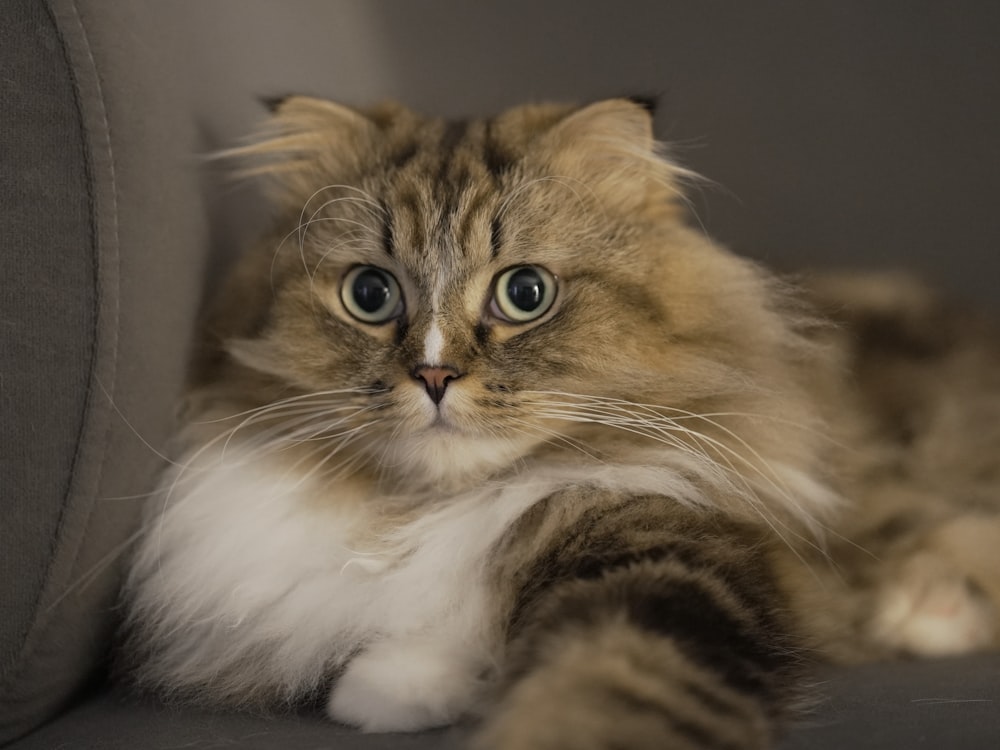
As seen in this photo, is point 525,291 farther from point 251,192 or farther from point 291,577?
point 251,192

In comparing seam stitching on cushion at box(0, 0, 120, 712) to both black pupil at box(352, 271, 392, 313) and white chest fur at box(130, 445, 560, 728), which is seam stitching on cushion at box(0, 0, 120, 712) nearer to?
white chest fur at box(130, 445, 560, 728)

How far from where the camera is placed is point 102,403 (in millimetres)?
1312

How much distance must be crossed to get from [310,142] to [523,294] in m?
0.53

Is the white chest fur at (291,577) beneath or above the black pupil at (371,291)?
beneath

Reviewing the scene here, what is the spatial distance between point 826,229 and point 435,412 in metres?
1.43

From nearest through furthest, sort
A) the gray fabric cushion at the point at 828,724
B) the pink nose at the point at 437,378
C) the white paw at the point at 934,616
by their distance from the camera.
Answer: the gray fabric cushion at the point at 828,724, the pink nose at the point at 437,378, the white paw at the point at 934,616

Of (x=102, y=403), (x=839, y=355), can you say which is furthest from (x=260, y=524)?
(x=839, y=355)

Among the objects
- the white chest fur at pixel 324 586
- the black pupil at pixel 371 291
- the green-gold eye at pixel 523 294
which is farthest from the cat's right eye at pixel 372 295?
the white chest fur at pixel 324 586

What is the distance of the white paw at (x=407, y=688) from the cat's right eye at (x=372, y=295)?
1.63 ft

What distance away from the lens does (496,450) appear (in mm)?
1375

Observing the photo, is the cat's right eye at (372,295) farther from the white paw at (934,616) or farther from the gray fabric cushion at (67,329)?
the white paw at (934,616)

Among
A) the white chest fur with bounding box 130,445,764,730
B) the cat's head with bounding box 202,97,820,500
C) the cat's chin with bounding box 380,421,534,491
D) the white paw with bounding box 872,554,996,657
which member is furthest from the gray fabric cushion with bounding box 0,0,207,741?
the white paw with bounding box 872,554,996,657

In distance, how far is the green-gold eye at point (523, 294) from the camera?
142 centimetres

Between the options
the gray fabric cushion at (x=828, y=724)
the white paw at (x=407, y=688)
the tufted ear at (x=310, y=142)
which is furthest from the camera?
the tufted ear at (x=310, y=142)
